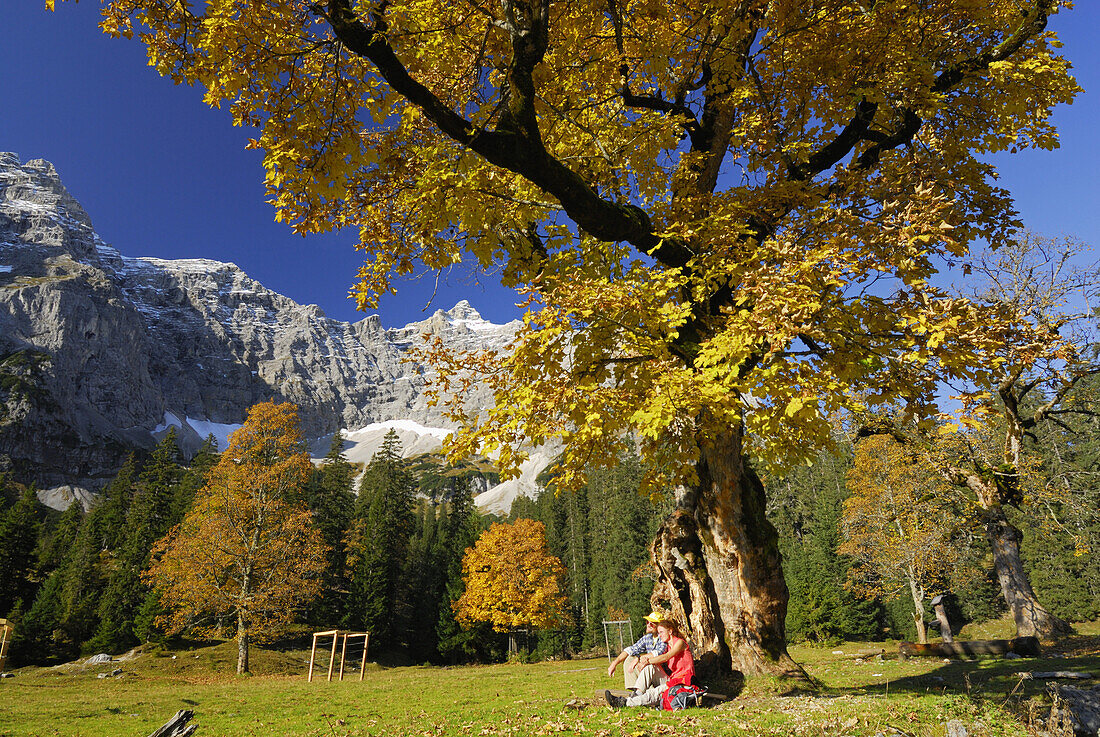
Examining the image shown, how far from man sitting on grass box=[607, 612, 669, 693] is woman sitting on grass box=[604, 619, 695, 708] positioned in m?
0.06

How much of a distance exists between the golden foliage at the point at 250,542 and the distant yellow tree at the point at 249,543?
1.7 inches

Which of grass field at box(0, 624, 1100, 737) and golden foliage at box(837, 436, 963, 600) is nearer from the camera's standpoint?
grass field at box(0, 624, 1100, 737)

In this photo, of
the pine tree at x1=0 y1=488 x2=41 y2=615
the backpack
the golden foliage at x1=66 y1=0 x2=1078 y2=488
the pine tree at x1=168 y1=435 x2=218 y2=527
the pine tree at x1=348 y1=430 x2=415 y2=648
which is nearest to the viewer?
the golden foliage at x1=66 y1=0 x2=1078 y2=488

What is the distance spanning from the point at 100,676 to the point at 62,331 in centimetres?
16586

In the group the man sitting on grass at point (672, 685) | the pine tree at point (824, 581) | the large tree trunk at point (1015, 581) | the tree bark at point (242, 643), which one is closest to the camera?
the man sitting on grass at point (672, 685)

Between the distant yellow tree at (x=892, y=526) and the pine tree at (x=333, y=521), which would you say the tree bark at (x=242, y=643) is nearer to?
the pine tree at (x=333, y=521)

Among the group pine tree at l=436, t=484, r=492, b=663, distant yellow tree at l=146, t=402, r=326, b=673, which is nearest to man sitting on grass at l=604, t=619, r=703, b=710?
distant yellow tree at l=146, t=402, r=326, b=673

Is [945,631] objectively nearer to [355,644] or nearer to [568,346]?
[568,346]

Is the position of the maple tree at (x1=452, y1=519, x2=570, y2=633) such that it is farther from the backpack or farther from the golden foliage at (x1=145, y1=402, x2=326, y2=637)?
the backpack

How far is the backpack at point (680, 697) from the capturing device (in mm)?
6852

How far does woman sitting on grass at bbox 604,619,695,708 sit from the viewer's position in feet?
23.4

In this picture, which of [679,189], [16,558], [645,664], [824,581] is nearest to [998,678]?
[645,664]

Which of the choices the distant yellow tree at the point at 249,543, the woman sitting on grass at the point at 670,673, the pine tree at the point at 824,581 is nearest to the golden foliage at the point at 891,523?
the pine tree at the point at 824,581

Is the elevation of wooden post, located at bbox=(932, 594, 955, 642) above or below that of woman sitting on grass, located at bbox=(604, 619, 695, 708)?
below
